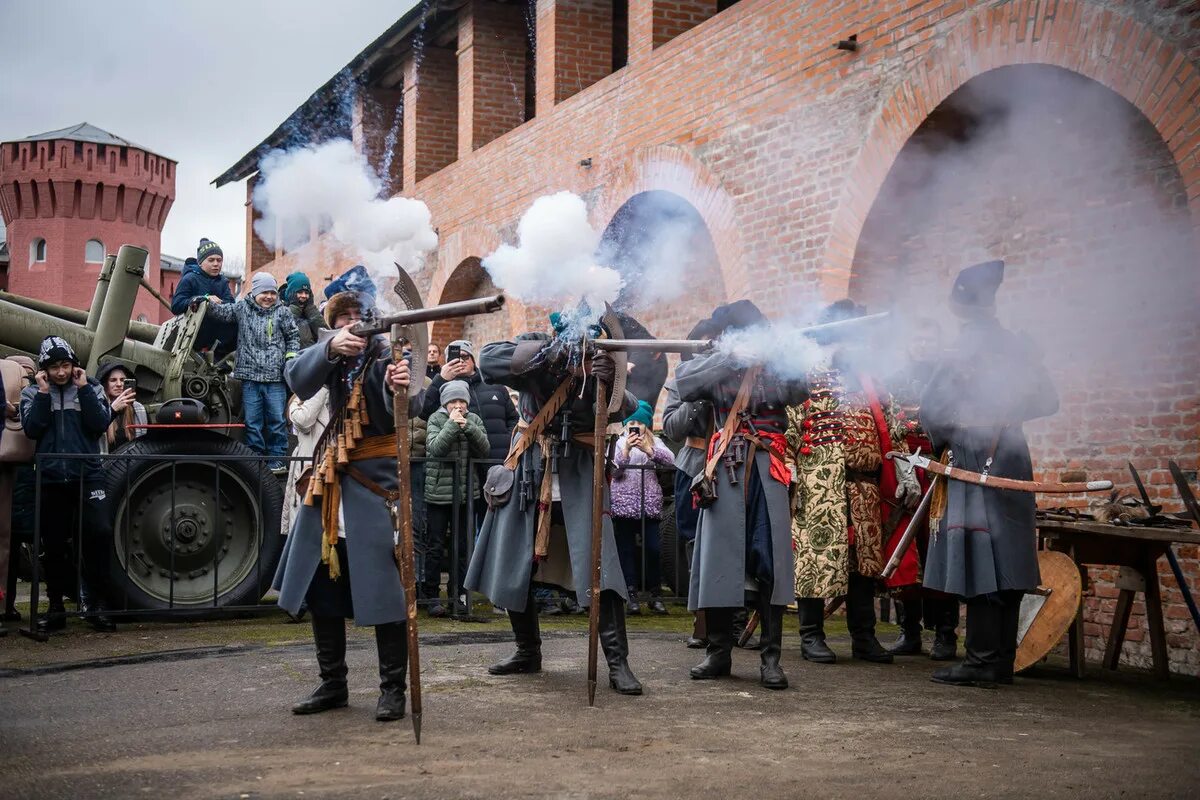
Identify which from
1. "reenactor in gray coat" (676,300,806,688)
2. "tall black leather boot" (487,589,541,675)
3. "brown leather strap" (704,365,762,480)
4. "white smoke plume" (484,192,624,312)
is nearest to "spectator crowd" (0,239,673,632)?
"tall black leather boot" (487,589,541,675)

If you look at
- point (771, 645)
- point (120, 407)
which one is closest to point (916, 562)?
point (771, 645)

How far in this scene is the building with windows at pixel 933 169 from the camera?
716cm

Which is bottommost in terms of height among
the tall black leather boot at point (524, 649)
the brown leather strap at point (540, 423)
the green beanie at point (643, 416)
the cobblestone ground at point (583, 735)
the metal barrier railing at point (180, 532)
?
the cobblestone ground at point (583, 735)

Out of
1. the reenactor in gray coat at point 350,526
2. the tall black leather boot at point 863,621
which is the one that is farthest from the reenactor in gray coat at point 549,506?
the tall black leather boot at point 863,621

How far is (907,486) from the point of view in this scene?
276 inches

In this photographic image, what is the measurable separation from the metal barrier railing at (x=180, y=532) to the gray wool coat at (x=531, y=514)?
91.5 inches

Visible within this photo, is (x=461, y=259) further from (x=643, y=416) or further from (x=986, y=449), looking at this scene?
(x=986, y=449)

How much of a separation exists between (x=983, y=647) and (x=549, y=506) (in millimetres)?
2341

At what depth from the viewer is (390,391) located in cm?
512

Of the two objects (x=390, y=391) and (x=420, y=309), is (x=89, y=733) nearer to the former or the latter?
(x=390, y=391)

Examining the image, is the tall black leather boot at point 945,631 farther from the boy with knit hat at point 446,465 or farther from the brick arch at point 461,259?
the brick arch at point 461,259

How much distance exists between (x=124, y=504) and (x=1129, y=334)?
6.67 metres

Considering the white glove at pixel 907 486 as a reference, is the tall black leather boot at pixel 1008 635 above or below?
below

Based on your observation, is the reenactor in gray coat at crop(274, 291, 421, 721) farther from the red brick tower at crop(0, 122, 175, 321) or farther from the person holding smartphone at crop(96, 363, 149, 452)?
the red brick tower at crop(0, 122, 175, 321)
